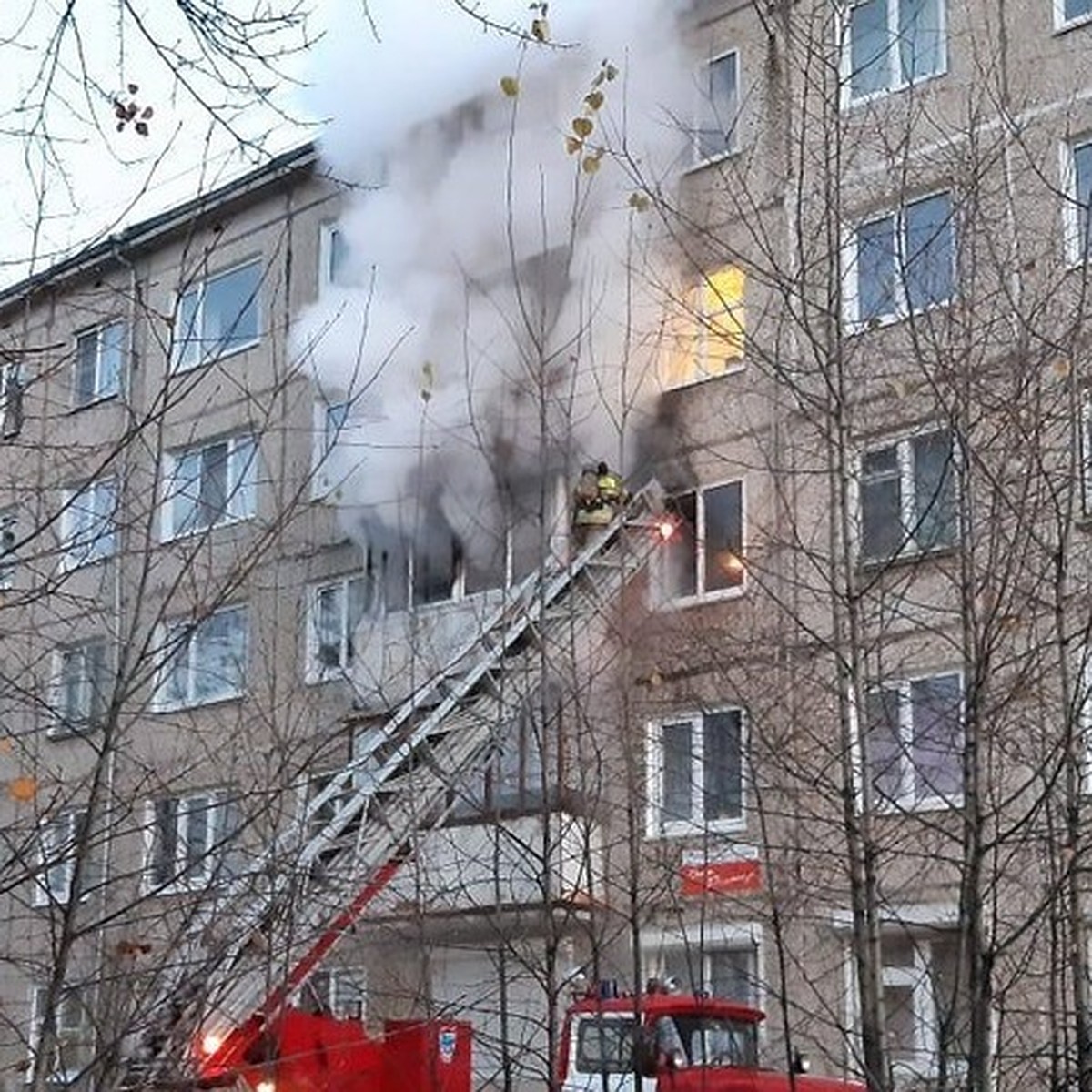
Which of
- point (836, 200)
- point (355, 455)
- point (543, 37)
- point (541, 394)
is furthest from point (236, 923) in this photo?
point (355, 455)

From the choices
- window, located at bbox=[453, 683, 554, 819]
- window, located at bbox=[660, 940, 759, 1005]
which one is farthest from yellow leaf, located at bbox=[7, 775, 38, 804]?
window, located at bbox=[660, 940, 759, 1005]

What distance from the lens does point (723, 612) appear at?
62.3 feet

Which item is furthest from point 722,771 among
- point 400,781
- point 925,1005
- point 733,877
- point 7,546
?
point 7,546

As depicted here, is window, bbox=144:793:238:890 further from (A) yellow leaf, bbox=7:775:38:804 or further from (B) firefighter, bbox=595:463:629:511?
(B) firefighter, bbox=595:463:629:511

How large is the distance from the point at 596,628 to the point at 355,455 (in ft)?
16.5

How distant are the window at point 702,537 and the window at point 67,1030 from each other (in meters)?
9.03

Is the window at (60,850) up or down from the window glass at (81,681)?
down

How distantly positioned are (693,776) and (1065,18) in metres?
7.73

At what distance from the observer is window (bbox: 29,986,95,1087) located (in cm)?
661

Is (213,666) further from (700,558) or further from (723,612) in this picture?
(723,612)

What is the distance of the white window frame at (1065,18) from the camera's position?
1788cm

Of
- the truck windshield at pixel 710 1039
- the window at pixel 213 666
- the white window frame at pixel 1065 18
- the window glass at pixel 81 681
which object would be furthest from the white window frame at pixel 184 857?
the white window frame at pixel 1065 18

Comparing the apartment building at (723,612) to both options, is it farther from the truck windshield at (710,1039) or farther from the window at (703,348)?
the truck windshield at (710,1039)

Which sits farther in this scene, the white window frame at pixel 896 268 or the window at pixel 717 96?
the window at pixel 717 96
